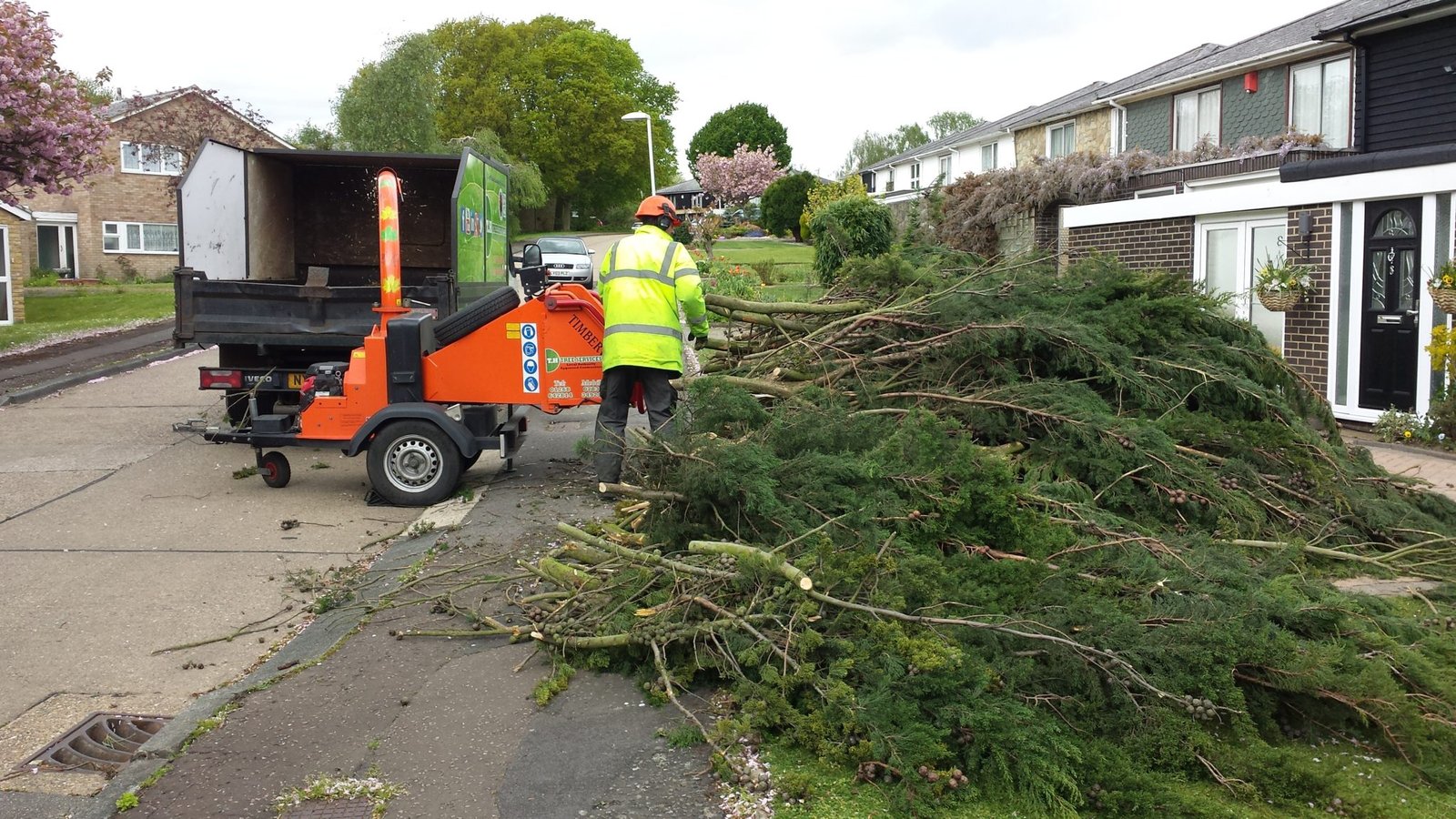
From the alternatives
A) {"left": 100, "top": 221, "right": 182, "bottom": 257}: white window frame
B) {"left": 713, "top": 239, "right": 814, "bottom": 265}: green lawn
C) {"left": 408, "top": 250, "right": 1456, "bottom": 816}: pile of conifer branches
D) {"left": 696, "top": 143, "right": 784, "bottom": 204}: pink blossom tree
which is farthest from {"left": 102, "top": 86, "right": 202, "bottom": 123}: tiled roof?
{"left": 696, "top": 143, "right": 784, "bottom": 204}: pink blossom tree

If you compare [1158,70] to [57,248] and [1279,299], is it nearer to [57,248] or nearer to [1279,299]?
[1279,299]

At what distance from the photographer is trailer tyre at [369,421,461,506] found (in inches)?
343

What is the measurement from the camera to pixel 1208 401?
723 cm

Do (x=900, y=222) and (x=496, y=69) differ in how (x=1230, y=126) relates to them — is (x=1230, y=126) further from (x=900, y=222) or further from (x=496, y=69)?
(x=496, y=69)

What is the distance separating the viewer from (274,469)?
9.50 meters

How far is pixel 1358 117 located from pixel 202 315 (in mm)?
20970

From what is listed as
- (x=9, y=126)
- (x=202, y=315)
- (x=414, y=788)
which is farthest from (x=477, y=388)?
(x=9, y=126)

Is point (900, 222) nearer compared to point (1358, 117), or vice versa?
point (1358, 117)

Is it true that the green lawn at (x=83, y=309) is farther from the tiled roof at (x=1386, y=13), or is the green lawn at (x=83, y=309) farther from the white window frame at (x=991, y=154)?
the white window frame at (x=991, y=154)

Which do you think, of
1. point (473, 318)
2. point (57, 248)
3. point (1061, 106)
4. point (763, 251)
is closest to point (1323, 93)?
point (1061, 106)

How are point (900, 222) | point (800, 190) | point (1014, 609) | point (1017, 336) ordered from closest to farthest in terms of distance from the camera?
point (1014, 609) < point (1017, 336) < point (900, 222) < point (800, 190)

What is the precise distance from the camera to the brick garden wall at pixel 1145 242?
14734 millimetres

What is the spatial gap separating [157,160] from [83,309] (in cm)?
932

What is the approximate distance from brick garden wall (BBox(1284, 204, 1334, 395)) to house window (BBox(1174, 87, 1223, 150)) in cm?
1702
